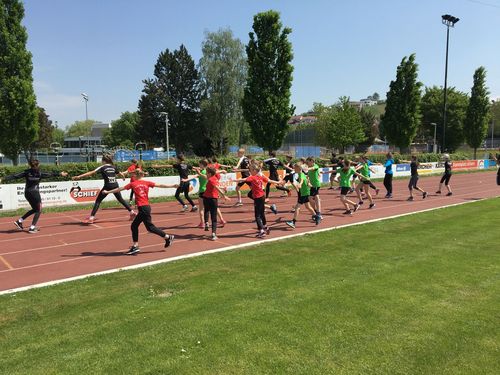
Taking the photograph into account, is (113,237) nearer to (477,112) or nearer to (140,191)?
(140,191)

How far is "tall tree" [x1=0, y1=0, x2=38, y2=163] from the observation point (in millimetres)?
23000

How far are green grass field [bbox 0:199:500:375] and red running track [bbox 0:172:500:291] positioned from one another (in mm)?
1184

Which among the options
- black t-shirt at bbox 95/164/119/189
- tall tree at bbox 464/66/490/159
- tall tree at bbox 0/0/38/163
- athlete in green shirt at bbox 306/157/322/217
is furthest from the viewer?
tall tree at bbox 464/66/490/159

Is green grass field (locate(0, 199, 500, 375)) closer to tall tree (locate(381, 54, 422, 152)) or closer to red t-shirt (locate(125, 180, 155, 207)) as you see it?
red t-shirt (locate(125, 180, 155, 207))

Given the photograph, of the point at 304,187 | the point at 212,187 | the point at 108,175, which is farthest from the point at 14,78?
the point at 304,187

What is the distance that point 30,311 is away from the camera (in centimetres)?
565

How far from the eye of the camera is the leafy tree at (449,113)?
6606cm

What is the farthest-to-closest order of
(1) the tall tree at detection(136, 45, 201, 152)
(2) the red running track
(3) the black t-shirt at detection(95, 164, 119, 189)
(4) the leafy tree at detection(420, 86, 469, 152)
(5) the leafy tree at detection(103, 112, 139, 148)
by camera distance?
1. (5) the leafy tree at detection(103, 112, 139, 148)
2. (4) the leafy tree at detection(420, 86, 469, 152)
3. (1) the tall tree at detection(136, 45, 201, 152)
4. (3) the black t-shirt at detection(95, 164, 119, 189)
5. (2) the red running track

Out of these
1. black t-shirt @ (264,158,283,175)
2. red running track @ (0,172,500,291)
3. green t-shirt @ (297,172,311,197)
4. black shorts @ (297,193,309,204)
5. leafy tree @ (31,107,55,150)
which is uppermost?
leafy tree @ (31,107,55,150)

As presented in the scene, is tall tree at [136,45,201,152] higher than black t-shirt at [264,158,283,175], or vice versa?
tall tree at [136,45,201,152]

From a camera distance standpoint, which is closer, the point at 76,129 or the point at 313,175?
the point at 313,175

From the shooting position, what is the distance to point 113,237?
10766mm

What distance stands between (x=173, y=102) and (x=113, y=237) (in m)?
52.5

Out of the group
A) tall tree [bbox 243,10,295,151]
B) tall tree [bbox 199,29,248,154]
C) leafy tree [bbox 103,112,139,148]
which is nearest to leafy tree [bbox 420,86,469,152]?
tall tree [bbox 199,29,248,154]
